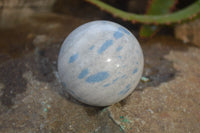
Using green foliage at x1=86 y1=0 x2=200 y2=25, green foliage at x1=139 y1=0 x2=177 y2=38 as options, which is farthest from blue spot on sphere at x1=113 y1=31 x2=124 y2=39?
green foliage at x1=139 y1=0 x2=177 y2=38

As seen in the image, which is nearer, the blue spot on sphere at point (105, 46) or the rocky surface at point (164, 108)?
the blue spot on sphere at point (105, 46)

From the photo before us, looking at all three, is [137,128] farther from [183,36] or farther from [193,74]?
[183,36]

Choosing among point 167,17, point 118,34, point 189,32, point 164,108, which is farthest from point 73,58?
point 189,32

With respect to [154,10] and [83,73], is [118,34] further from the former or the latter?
[154,10]

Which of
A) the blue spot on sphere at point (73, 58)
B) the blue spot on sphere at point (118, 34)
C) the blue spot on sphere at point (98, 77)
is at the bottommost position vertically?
the blue spot on sphere at point (98, 77)

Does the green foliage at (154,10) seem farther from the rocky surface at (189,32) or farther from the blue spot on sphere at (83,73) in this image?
the blue spot on sphere at (83,73)

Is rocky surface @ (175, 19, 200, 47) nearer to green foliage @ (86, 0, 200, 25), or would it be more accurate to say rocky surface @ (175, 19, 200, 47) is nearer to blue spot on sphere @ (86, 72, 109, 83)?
green foliage @ (86, 0, 200, 25)

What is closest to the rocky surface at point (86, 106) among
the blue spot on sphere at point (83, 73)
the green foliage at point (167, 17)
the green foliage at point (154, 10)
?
the green foliage at point (154, 10)
